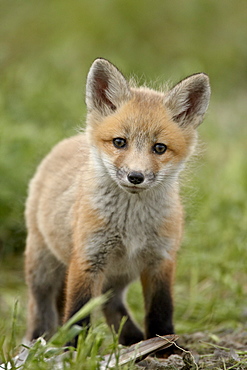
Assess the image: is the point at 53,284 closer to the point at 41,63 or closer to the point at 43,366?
the point at 43,366

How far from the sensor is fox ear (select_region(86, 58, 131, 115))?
450 cm

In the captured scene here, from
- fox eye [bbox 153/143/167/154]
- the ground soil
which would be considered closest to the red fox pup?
fox eye [bbox 153/143/167/154]

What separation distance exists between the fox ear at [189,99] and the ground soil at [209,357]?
1.61 meters

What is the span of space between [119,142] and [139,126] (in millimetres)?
173

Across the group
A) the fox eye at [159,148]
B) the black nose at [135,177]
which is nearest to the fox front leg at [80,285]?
the black nose at [135,177]

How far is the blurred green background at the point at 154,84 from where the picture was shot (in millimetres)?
6395

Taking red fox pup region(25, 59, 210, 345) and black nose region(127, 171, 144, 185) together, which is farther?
red fox pup region(25, 59, 210, 345)

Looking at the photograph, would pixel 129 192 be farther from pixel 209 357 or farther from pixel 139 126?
pixel 209 357

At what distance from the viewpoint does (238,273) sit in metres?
6.52

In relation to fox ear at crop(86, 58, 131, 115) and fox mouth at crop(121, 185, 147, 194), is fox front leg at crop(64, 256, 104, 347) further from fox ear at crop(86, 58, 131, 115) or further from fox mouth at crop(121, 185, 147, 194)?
fox ear at crop(86, 58, 131, 115)

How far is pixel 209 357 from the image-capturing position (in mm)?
4395

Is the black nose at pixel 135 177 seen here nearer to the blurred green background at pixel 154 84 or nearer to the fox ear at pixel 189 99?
the fox ear at pixel 189 99

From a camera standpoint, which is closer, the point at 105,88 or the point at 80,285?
the point at 80,285

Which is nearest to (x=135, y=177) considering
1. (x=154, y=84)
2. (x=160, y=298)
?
(x=160, y=298)
